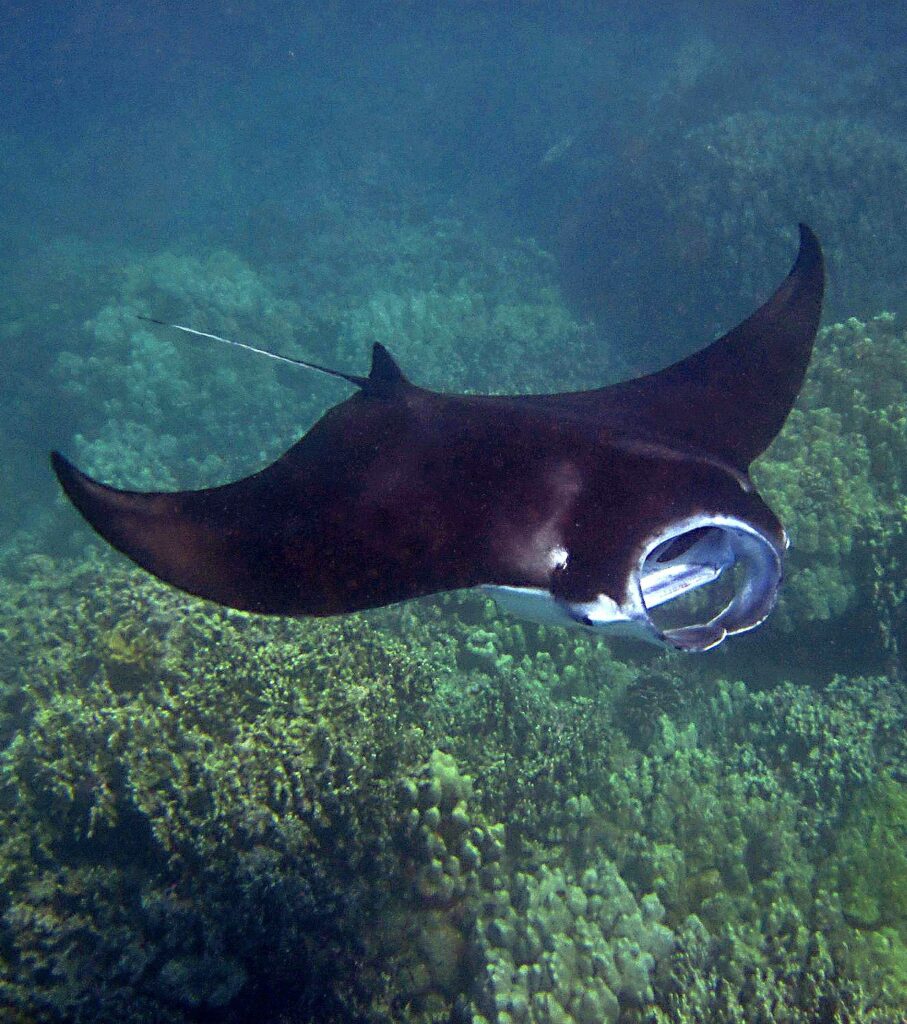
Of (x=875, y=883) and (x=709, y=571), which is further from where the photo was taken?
(x=875, y=883)

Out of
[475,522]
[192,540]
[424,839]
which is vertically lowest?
[424,839]

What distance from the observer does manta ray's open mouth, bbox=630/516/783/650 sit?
2529mm

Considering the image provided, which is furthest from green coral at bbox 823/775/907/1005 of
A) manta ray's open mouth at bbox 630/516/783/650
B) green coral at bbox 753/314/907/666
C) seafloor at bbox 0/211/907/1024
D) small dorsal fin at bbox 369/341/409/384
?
small dorsal fin at bbox 369/341/409/384

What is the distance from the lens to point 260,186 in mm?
36938

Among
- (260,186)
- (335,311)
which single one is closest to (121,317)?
(335,311)

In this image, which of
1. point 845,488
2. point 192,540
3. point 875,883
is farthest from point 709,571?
point 845,488

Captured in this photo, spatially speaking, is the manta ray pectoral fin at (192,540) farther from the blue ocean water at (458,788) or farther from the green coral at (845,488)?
the green coral at (845,488)

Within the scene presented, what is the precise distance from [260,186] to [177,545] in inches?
Result: 1604

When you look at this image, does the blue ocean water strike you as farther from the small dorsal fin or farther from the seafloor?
the small dorsal fin

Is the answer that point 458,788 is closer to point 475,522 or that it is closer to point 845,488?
point 475,522

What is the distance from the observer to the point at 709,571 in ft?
10.2

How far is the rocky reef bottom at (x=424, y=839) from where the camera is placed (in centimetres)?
381

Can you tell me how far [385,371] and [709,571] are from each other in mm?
2234

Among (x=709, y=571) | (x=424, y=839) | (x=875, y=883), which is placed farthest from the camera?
(x=875, y=883)
